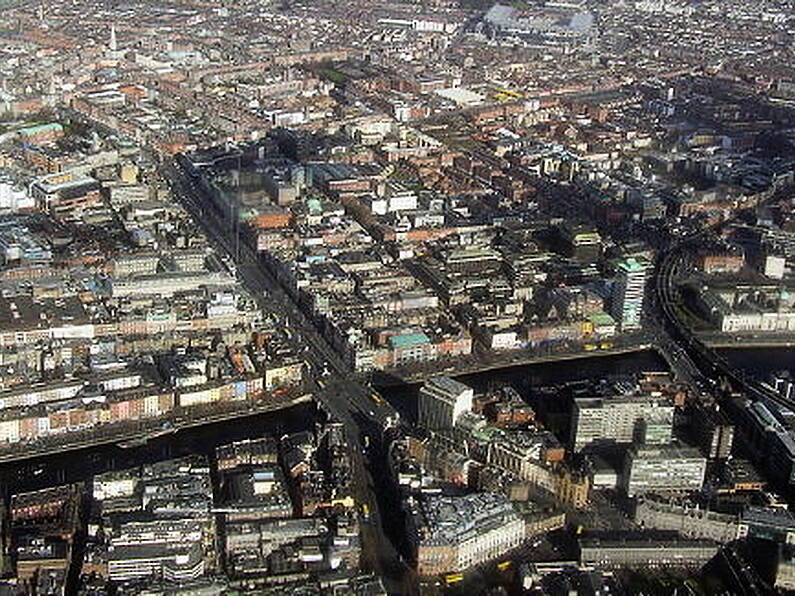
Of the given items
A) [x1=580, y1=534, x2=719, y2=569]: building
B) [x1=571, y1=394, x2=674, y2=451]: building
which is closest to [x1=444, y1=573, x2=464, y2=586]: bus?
[x1=580, y1=534, x2=719, y2=569]: building

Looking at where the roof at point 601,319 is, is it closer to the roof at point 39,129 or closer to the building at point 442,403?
the building at point 442,403

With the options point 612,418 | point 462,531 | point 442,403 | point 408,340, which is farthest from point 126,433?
point 612,418

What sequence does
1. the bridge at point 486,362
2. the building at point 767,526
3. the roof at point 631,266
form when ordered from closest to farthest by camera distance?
the building at point 767,526
the bridge at point 486,362
the roof at point 631,266

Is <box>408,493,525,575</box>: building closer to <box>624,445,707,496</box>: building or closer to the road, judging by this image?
the road

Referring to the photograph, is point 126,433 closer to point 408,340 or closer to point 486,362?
point 408,340

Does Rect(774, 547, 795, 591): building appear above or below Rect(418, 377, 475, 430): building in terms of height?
below

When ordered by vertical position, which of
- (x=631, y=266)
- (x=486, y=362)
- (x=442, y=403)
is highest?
(x=631, y=266)

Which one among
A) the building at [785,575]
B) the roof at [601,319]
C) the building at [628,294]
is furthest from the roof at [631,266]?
the building at [785,575]
